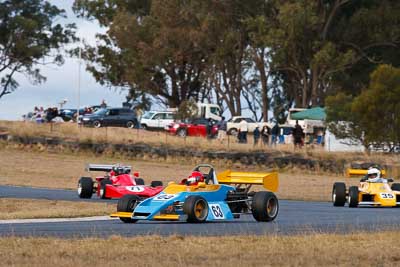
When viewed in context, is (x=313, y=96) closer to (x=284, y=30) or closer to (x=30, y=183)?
(x=284, y=30)

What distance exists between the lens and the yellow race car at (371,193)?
33156mm

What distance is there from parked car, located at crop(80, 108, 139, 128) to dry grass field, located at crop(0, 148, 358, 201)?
16.4 meters

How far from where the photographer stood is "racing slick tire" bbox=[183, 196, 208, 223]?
2402 cm

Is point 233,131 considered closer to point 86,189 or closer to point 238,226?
point 86,189

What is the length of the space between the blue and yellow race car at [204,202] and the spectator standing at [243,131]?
136ft

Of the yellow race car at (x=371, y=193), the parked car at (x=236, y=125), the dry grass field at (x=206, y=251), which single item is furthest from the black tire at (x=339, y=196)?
the parked car at (x=236, y=125)

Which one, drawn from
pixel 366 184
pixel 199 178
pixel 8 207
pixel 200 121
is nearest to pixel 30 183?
pixel 8 207

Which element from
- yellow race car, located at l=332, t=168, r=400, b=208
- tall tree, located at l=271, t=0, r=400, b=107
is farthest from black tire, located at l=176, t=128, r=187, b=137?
yellow race car, located at l=332, t=168, r=400, b=208

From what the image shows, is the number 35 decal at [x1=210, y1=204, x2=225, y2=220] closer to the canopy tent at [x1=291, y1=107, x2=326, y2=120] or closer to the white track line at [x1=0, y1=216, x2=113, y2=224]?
the white track line at [x1=0, y1=216, x2=113, y2=224]

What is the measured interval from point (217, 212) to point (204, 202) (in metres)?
0.56

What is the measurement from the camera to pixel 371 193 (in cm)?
3344

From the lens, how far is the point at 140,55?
90125 millimetres

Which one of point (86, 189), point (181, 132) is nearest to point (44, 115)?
point (181, 132)

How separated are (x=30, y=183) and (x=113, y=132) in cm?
2189
